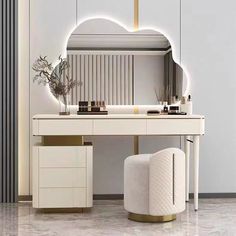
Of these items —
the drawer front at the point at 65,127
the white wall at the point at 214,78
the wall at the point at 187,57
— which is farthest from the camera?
the white wall at the point at 214,78

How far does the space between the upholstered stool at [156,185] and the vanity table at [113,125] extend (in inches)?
15.1

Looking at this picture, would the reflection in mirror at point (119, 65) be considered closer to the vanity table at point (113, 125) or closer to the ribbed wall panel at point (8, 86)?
the ribbed wall panel at point (8, 86)

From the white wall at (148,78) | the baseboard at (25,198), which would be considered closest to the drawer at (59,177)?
the baseboard at (25,198)

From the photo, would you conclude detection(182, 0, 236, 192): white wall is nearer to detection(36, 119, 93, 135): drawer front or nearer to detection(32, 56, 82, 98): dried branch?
detection(32, 56, 82, 98): dried branch

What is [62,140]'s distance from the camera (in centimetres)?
475

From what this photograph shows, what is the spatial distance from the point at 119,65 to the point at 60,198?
4.47ft

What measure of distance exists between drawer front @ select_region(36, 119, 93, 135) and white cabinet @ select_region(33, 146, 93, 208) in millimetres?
134

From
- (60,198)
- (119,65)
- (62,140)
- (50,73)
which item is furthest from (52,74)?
(60,198)

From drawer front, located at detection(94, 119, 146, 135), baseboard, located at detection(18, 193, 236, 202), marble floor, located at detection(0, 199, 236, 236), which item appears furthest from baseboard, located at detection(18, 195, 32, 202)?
drawer front, located at detection(94, 119, 146, 135)

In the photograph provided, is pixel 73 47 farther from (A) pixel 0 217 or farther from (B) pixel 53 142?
(A) pixel 0 217

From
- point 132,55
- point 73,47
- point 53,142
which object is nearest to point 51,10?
point 73,47

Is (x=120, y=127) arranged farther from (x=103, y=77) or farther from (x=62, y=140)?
(x=103, y=77)

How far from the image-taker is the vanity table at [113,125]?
15.1 feet

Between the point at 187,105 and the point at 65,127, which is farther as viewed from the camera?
the point at 187,105
